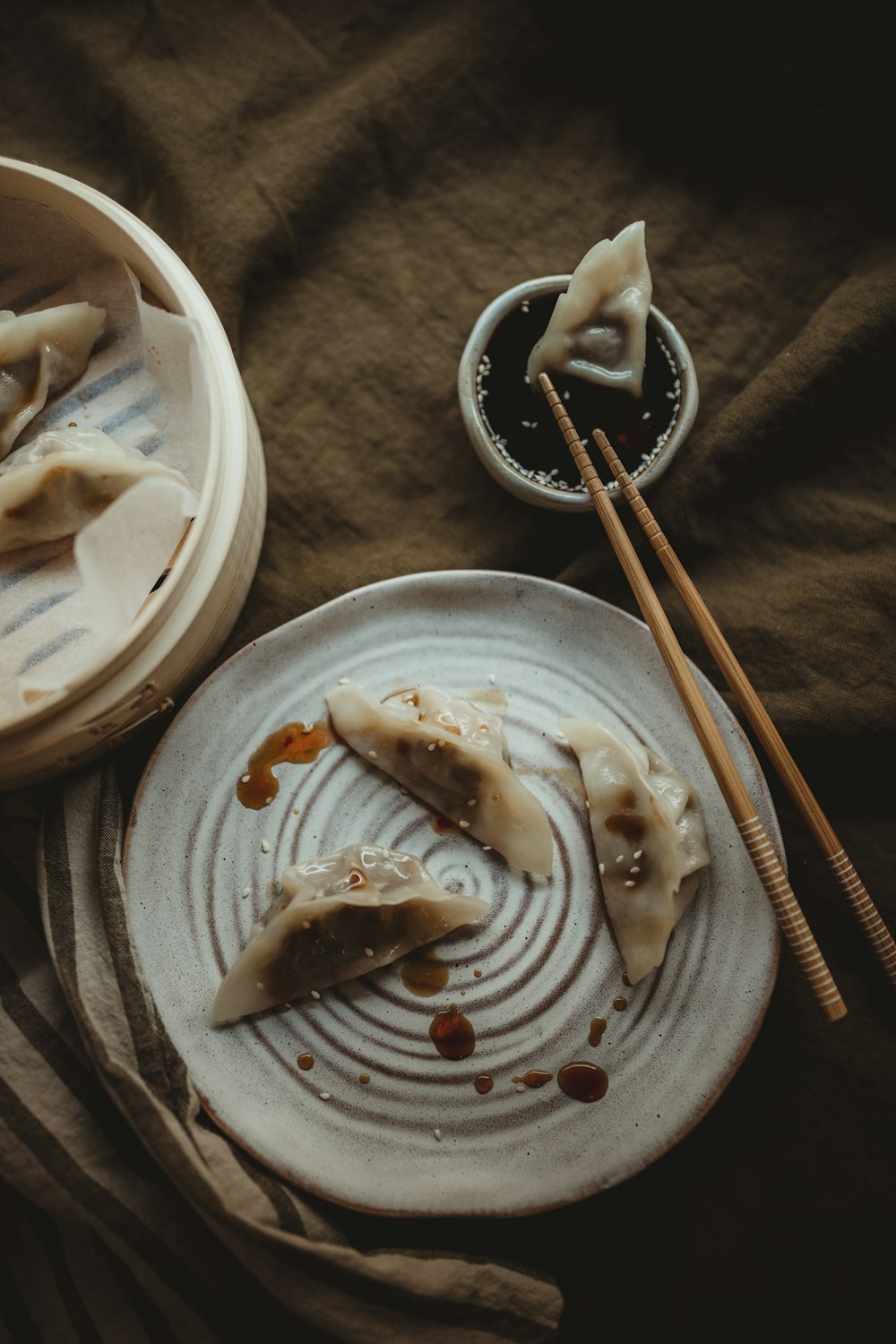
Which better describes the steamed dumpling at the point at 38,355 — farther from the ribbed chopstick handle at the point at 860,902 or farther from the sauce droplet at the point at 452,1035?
the ribbed chopstick handle at the point at 860,902

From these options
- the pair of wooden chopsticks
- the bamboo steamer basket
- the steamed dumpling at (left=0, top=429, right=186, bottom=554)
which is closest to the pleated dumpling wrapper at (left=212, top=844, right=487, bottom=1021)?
the bamboo steamer basket

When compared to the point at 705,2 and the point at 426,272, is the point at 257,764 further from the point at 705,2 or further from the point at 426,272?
the point at 705,2

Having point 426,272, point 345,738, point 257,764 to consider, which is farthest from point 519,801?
point 426,272

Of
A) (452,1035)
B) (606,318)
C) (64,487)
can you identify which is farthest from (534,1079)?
(606,318)

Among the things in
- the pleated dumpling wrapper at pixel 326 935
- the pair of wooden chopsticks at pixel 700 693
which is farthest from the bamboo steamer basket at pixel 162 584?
the pair of wooden chopsticks at pixel 700 693

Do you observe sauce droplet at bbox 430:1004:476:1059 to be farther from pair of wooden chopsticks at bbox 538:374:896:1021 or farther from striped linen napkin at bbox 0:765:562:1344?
pair of wooden chopsticks at bbox 538:374:896:1021
